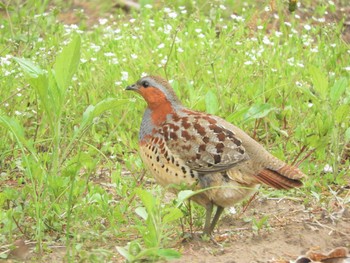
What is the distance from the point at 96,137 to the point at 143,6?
3.29m

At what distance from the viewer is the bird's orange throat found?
5555mm

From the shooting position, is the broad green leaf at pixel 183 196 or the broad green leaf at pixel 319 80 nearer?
the broad green leaf at pixel 183 196

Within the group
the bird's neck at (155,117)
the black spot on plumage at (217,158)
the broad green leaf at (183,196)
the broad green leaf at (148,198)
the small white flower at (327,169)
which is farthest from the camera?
the small white flower at (327,169)

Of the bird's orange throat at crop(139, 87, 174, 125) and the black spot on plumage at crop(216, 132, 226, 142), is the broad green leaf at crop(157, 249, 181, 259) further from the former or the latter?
the bird's orange throat at crop(139, 87, 174, 125)

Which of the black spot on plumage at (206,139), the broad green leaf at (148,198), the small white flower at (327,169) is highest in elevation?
the broad green leaf at (148,198)

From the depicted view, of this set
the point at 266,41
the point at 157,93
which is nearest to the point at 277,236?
the point at 157,93

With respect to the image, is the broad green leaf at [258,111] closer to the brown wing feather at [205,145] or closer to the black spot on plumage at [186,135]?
the brown wing feather at [205,145]

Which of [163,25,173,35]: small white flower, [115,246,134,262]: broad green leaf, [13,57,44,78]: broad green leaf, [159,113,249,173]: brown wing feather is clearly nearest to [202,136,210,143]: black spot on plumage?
[159,113,249,173]: brown wing feather

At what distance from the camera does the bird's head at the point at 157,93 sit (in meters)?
5.61

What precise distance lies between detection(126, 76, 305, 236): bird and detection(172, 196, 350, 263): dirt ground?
17 cm

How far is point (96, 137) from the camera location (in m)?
6.68

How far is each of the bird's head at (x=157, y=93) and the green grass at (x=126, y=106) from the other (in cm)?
12

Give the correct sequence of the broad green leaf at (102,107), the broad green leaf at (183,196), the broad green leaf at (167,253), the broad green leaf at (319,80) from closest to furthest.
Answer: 1. the broad green leaf at (167,253)
2. the broad green leaf at (183,196)
3. the broad green leaf at (102,107)
4. the broad green leaf at (319,80)

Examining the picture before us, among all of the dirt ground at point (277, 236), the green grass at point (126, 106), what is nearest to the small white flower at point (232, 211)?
the dirt ground at point (277, 236)
